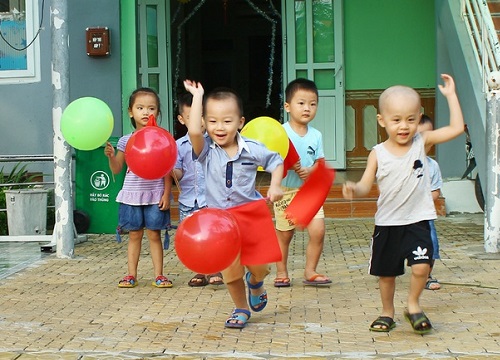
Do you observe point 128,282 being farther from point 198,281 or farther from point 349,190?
point 349,190

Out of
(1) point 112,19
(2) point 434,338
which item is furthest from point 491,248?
(1) point 112,19

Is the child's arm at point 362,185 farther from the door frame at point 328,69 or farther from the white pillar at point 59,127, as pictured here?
the door frame at point 328,69

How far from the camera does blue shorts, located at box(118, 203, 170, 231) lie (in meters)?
7.95

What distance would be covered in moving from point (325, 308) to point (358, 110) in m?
8.68

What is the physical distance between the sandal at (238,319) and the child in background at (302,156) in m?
1.39

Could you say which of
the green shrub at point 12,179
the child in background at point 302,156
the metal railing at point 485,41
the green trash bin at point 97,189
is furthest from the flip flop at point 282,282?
the green shrub at point 12,179

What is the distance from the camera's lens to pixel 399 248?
6059mm

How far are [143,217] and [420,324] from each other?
113 inches

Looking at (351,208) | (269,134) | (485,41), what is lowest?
(351,208)

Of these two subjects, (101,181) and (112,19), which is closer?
(101,181)

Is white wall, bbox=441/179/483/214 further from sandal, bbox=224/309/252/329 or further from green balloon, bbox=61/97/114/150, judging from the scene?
sandal, bbox=224/309/252/329

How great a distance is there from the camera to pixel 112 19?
12438 millimetres

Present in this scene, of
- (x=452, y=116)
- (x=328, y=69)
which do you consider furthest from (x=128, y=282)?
(x=328, y=69)

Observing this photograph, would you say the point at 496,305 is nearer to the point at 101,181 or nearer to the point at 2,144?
the point at 101,181
